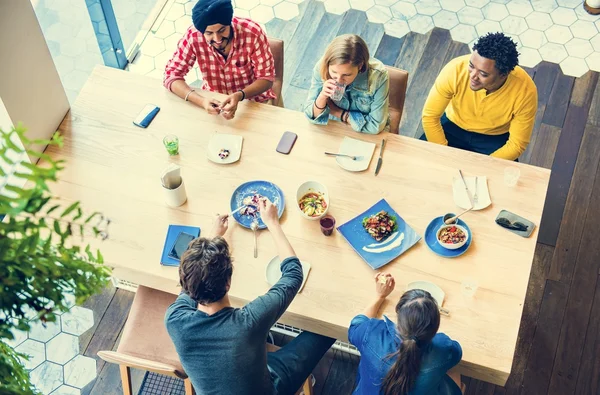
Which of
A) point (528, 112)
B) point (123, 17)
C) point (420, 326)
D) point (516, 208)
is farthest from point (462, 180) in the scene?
point (123, 17)

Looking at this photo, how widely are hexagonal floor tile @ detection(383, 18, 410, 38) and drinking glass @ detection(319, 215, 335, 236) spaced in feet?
7.36

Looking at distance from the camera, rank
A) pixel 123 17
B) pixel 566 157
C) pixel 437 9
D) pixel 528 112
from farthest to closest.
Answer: pixel 437 9, pixel 123 17, pixel 566 157, pixel 528 112

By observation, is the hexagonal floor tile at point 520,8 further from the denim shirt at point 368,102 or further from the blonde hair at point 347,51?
the blonde hair at point 347,51

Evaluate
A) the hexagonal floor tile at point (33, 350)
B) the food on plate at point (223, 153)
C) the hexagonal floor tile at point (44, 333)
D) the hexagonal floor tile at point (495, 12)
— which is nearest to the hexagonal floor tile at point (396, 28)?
the hexagonal floor tile at point (495, 12)

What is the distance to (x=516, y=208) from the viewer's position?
102 inches

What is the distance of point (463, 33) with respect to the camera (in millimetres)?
4367

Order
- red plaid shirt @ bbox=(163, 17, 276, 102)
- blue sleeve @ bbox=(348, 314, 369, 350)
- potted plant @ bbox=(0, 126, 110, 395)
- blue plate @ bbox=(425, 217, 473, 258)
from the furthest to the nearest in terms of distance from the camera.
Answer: red plaid shirt @ bbox=(163, 17, 276, 102), blue plate @ bbox=(425, 217, 473, 258), blue sleeve @ bbox=(348, 314, 369, 350), potted plant @ bbox=(0, 126, 110, 395)

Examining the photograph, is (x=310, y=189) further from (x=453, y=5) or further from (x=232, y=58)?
(x=453, y=5)

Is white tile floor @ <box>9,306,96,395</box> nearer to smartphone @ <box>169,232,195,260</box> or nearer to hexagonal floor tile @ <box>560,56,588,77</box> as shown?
smartphone @ <box>169,232,195,260</box>

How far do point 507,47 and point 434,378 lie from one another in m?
1.47

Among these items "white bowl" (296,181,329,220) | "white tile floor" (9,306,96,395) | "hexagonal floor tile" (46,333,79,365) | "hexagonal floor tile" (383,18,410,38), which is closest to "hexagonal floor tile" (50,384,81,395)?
"white tile floor" (9,306,96,395)

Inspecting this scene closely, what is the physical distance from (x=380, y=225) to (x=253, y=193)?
1.80 feet

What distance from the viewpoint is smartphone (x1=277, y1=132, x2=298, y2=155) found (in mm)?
2777

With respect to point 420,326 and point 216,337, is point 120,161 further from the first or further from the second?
point 420,326
